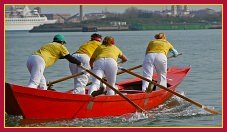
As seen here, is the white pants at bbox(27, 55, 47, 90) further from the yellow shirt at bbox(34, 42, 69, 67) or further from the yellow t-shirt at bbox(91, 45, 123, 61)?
the yellow t-shirt at bbox(91, 45, 123, 61)

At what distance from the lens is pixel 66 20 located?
133m

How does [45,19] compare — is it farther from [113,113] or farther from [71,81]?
[113,113]

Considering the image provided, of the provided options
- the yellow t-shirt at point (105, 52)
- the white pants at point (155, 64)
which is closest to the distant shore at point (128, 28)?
the white pants at point (155, 64)

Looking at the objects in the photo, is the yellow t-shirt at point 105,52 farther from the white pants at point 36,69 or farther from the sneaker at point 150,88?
the sneaker at point 150,88

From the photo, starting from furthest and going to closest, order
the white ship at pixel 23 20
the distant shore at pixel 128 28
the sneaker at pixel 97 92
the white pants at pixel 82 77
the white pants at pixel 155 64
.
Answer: the white ship at pixel 23 20 < the distant shore at pixel 128 28 < the white pants at pixel 155 64 < the white pants at pixel 82 77 < the sneaker at pixel 97 92

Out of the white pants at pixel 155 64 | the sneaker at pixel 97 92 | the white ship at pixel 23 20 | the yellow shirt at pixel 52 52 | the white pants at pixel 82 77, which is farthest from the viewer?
the white ship at pixel 23 20

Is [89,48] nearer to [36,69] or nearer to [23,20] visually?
[36,69]

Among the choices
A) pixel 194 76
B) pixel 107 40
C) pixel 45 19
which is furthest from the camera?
pixel 45 19

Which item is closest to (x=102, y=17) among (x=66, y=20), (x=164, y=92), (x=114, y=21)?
(x=114, y=21)

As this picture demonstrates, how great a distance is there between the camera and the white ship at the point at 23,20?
117 metres

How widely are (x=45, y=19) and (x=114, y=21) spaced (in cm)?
2756

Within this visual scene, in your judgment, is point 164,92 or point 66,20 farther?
point 66,20

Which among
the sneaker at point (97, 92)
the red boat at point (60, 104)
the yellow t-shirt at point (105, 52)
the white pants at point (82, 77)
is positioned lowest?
the red boat at point (60, 104)

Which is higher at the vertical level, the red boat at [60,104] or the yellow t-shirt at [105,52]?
the yellow t-shirt at [105,52]
